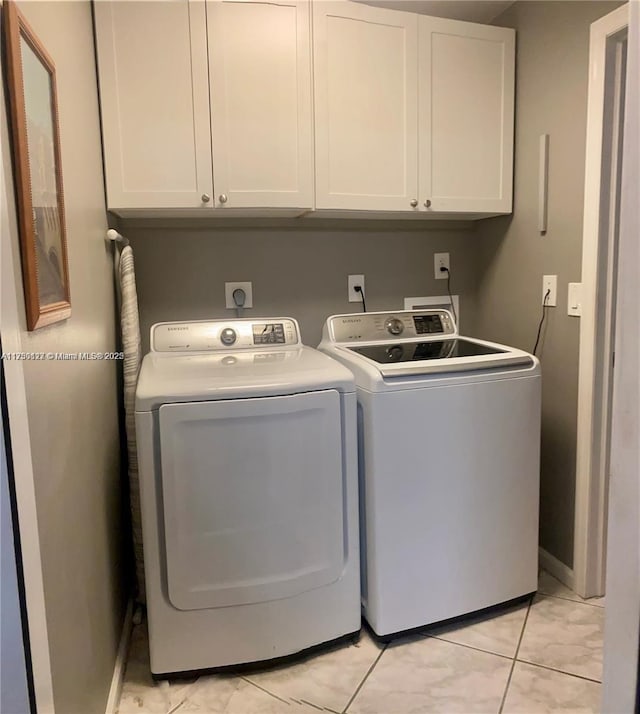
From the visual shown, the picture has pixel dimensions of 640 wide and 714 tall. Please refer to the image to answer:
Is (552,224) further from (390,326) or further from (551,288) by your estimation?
(390,326)

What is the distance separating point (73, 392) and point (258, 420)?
20.6 inches

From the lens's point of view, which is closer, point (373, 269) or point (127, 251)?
point (127, 251)

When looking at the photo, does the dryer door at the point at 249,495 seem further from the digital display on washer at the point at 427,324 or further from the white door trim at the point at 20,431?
the digital display on washer at the point at 427,324

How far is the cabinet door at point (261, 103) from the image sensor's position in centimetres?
183

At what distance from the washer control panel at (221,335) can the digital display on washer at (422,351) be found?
11.4 inches

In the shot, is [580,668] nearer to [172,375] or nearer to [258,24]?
[172,375]

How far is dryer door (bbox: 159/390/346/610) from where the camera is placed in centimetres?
155

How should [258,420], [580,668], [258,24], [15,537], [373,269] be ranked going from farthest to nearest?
[373,269] → [258,24] → [580,668] → [258,420] → [15,537]

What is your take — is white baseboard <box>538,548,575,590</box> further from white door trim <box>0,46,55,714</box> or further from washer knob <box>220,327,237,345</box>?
white door trim <box>0,46,55,714</box>

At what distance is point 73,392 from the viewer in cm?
123

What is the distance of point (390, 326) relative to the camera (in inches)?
89.7

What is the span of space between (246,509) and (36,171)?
1046 mm

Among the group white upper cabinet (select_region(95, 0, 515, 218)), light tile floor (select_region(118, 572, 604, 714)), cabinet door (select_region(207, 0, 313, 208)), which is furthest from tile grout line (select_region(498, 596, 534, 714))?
cabinet door (select_region(207, 0, 313, 208))

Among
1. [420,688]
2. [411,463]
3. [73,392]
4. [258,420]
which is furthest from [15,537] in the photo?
[420,688]
